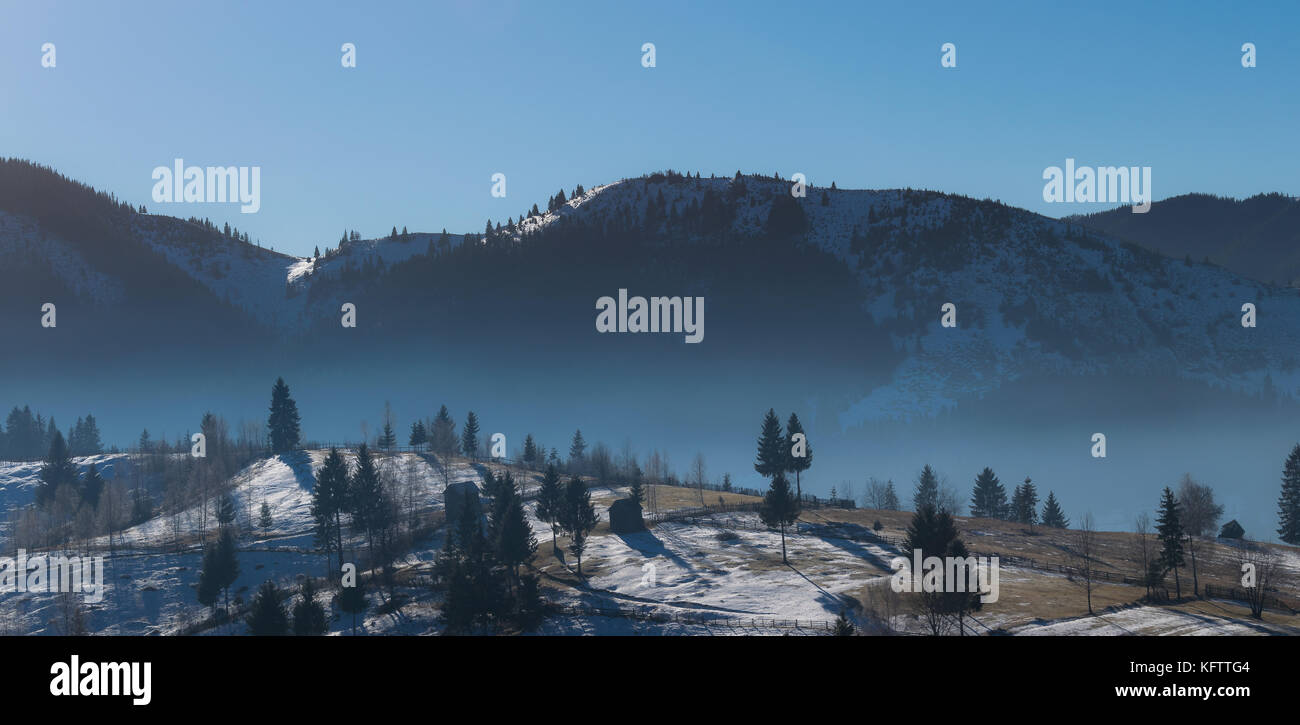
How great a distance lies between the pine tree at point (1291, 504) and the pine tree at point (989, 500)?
40.8m

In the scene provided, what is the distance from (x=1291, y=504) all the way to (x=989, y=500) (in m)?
44.4

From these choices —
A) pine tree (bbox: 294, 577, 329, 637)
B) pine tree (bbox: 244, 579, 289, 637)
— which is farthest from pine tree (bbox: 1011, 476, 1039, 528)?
pine tree (bbox: 244, 579, 289, 637)

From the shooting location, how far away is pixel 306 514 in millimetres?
162250

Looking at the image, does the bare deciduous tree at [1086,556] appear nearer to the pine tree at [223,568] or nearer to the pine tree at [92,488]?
the pine tree at [223,568]

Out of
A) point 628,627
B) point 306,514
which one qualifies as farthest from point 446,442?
point 628,627

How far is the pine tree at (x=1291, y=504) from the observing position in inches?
5738

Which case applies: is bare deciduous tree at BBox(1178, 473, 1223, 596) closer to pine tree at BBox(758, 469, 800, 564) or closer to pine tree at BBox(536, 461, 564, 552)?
pine tree at BBox(758, 469, 800, 564)

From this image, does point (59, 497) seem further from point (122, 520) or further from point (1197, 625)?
point (1197, 625)

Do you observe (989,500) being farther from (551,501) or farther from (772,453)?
(551,501)

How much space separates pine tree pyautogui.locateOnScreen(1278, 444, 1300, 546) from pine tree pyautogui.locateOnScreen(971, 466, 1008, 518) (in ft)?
134

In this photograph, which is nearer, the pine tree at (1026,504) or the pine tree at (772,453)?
the pine tree at (772,453)

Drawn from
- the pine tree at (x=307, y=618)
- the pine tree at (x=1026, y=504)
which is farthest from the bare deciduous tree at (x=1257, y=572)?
the pine tree at (x=307, y=618)

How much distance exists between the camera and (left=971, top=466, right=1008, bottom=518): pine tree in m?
172
